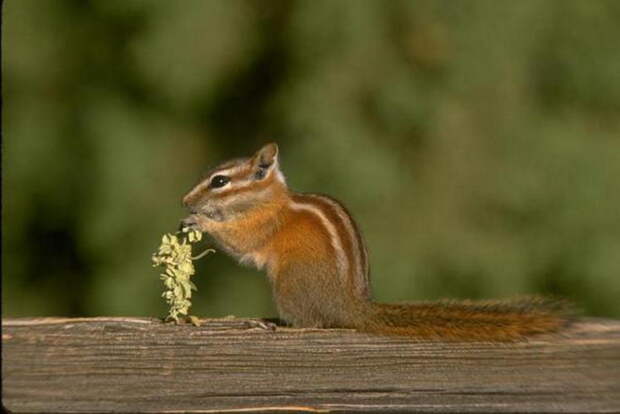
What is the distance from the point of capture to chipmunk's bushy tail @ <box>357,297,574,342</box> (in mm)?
2357

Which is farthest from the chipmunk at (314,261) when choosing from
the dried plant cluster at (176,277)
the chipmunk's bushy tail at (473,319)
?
the dried plant cluster at (176,277)

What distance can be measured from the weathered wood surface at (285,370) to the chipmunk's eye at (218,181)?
3.36 feet

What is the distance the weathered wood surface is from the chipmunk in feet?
0.30

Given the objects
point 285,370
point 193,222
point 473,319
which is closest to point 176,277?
point 285,370

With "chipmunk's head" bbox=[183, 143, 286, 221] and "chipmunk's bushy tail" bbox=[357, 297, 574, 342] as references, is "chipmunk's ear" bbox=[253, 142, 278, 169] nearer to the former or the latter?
"chipmunk's head" bbox=[183, 143, 286, 221]

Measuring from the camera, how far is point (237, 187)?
3359 millimetres

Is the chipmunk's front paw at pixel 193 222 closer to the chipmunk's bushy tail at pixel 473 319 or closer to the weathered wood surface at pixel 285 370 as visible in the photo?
the chipmunk's bushy tail at pixel 473 319

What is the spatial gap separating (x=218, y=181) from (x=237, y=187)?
7cm

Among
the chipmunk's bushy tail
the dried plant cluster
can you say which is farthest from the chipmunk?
the dried plant cluster

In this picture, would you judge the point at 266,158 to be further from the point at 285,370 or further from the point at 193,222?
the point at 285,370

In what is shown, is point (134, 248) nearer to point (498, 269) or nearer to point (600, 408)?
point (498, 269)

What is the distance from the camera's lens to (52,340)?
2145 mm

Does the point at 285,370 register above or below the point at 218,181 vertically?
below

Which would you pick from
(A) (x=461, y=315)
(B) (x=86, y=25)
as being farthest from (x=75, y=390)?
(B) (x=86, y=25)
